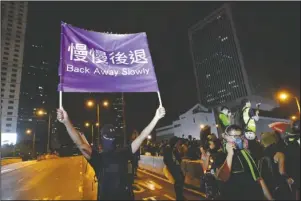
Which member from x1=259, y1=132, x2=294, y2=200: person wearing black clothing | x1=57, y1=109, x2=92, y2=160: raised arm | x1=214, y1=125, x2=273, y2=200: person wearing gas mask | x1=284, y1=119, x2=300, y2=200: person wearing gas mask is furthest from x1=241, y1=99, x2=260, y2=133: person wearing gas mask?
x1=57, y1=109, x2=92, y2=160: raised arm

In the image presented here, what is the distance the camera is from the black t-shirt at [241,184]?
12.7ft

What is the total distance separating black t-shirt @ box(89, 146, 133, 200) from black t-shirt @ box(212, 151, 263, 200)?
1.75 m

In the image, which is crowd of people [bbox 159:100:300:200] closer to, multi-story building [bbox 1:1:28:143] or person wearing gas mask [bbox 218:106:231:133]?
person wearing gas mask [bbox 218:106:231:133]

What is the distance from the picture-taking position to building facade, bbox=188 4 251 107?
337ft

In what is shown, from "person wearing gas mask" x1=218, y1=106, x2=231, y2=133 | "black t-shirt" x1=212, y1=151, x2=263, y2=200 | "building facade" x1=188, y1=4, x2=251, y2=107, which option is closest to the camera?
"black t-shirt" x1=212, y1=151, x2=263, y2=200

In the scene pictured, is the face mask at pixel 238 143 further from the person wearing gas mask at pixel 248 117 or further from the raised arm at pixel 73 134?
the person wearing gas mask at pixel 248 117

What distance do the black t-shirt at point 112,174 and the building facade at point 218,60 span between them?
332 feet

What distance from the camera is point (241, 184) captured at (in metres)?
3.92

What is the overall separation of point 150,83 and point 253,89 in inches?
3920

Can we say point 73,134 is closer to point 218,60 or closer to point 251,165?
point 251,165

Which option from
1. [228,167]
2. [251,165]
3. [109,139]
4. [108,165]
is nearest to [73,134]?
[109,139]

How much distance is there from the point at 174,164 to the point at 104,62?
463cm

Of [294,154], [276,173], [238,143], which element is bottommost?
[276,173]

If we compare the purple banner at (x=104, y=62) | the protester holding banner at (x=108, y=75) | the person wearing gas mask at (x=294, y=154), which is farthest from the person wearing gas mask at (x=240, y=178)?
the purple banner at (x=104, y=62)
